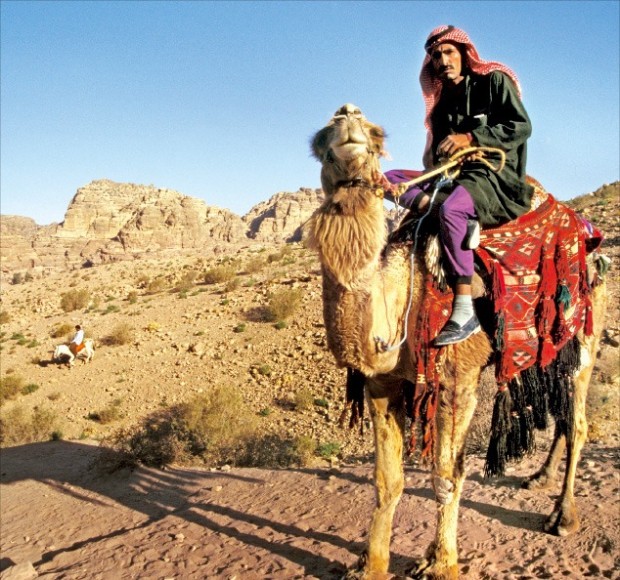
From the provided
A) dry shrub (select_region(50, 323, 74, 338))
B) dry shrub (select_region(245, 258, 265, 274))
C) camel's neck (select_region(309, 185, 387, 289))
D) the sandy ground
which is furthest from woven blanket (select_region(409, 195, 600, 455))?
dry shrub (select_region(245, 258, 265, 274))

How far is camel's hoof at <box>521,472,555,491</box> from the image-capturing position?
4797mm

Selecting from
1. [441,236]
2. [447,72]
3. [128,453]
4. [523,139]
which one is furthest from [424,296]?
[128,453]

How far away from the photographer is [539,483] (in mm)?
4812

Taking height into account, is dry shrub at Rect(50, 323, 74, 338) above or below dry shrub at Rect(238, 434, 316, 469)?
above

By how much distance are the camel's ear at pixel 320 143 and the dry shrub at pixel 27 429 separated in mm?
11007

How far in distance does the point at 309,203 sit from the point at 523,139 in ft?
359

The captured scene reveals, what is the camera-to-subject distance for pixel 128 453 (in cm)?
778

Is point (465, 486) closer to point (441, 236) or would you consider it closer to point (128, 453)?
point (441, 236)

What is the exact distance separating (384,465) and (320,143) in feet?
6.74

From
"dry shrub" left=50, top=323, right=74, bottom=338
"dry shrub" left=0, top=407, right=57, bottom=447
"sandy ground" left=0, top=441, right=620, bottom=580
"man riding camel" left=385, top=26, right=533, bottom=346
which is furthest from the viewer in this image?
"dry shrub" left=50, top=323, right=74, bottom=338

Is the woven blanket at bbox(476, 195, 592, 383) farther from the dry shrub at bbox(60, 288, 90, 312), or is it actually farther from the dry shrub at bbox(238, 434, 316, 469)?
the dry shrub at bbox(60, 288, 90, 312)

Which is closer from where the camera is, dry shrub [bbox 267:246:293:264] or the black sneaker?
the black sneaker

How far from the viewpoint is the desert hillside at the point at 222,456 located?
159 inches

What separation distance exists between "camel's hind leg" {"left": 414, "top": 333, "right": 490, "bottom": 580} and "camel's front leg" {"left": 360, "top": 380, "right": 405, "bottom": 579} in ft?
1.00
